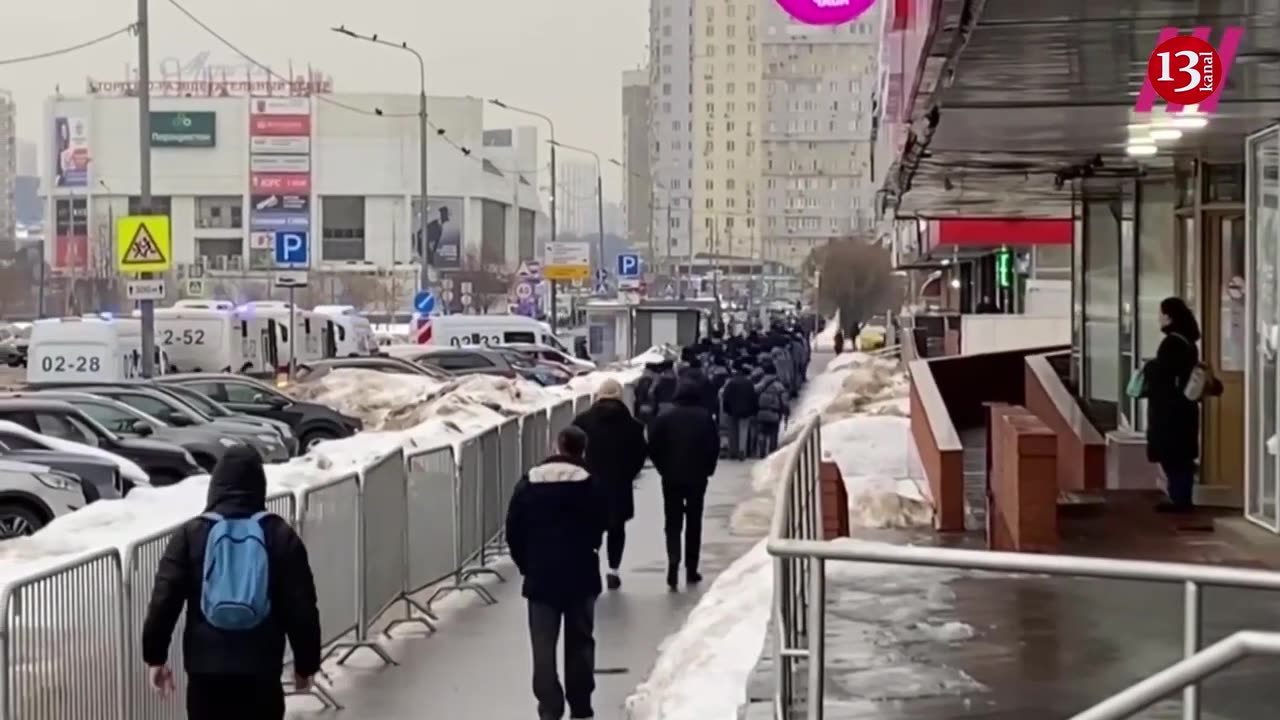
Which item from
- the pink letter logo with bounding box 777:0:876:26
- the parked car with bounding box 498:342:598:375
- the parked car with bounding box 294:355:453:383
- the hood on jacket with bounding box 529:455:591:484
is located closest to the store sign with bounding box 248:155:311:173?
the parked car with bounding box 498:342:598:375

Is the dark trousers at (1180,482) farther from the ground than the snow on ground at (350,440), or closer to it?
farther from the ground

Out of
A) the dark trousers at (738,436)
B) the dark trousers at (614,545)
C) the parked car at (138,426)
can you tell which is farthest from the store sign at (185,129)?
the dark trousers at (614,545)

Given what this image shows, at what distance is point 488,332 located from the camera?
2233 inches

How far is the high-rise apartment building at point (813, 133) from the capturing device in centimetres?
14612

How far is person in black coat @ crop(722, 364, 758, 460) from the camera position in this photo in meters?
29.6

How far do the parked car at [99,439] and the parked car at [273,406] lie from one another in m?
7.76

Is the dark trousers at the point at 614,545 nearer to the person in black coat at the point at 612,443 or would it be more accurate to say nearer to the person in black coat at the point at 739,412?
the person in black coat at the point at 612,443

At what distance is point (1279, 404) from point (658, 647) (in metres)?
4.51

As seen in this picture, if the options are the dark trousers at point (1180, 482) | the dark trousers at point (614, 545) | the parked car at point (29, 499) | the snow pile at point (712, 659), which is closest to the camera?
the snow pile at point (712, 659)

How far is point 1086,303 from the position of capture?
24.2 m

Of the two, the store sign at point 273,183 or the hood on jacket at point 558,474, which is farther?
the store sign at point 273,183

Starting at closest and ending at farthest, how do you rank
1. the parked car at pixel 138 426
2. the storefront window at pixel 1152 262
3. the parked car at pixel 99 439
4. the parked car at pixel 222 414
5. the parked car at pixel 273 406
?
the storefront window at pixel 1152 262 → the parked car at pixel 99 439 → the parked car at pixel 138 426 → the parked car at pixel 222 414 → the parked car at pixel 273 406

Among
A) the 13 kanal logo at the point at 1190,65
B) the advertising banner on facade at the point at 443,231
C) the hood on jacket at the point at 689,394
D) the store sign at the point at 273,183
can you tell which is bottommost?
the hood on jacket at the point at 689,394

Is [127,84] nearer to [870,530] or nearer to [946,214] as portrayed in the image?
[946,214]
